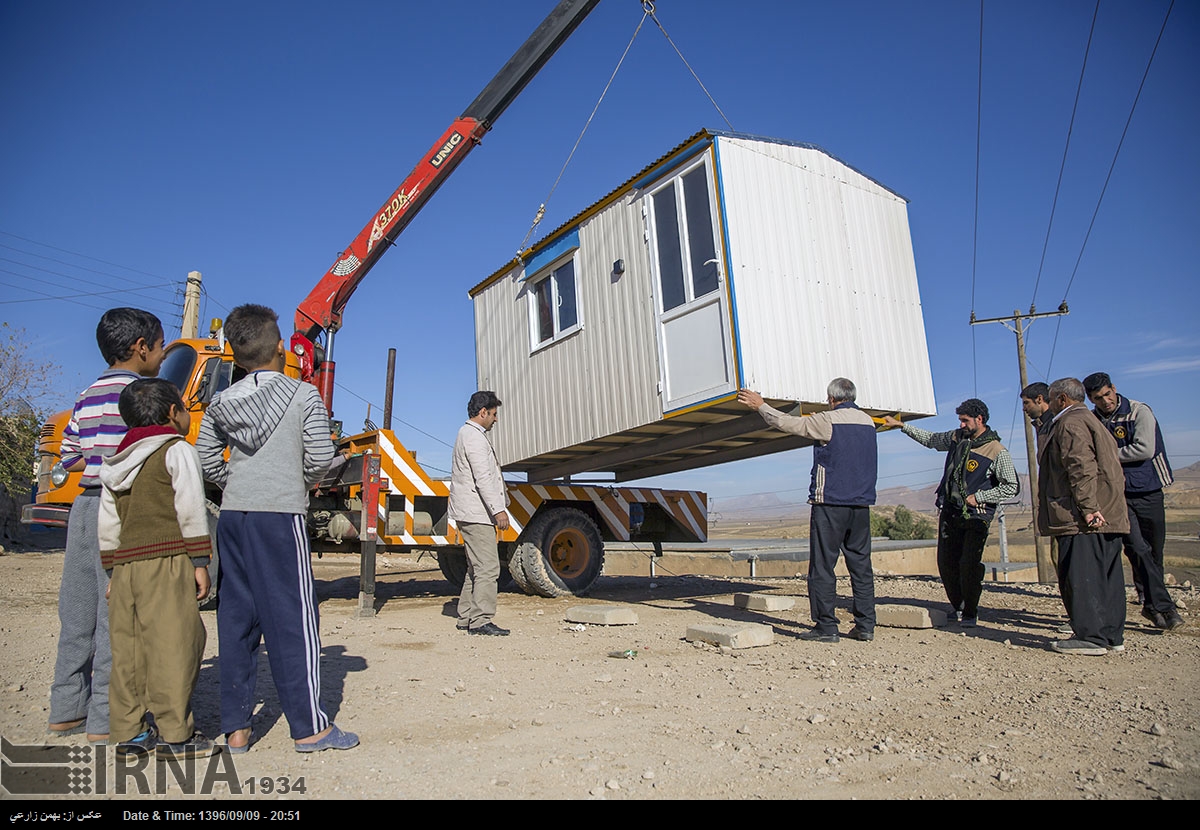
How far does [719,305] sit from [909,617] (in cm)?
283

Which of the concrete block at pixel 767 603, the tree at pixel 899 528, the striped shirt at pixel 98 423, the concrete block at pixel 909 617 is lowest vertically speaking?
the tree at pixel 899 528

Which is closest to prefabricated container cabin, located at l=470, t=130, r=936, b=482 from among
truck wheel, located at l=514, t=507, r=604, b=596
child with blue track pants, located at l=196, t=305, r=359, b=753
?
truck wheel, located at l=514, t=507, r=604, b=596

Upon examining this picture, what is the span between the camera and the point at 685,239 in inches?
251

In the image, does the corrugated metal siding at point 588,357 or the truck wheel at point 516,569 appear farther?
the truck wheel at point 516,569

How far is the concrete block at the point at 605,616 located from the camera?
229 inches

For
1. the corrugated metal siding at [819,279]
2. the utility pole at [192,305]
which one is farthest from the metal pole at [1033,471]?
the utility pole at [192,305]

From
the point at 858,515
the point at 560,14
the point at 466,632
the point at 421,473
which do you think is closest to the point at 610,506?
the point at 421,473

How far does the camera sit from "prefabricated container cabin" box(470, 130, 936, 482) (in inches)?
238

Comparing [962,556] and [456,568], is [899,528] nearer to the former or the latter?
[456,568]

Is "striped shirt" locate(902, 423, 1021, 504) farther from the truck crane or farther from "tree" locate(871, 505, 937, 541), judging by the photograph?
"tree" locate(871, 505, 937, 541)

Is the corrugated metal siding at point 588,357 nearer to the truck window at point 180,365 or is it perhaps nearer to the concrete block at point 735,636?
the concrete block at point 735,636

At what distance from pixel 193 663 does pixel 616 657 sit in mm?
2585

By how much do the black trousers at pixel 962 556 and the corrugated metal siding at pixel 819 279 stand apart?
4.76 ft

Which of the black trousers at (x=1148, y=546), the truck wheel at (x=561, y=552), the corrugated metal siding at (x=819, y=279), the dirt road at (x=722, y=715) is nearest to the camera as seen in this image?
the dirt road at (x=722, y=715)
